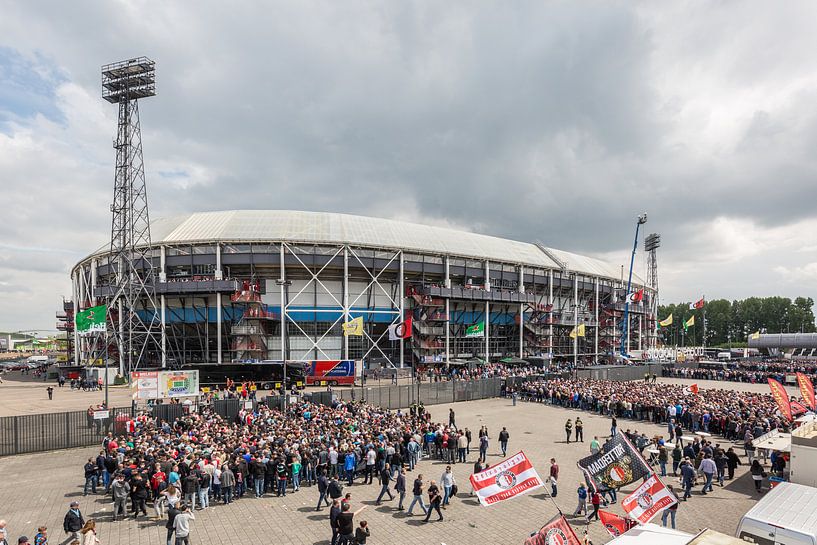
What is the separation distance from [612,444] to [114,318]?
6344 centimetres

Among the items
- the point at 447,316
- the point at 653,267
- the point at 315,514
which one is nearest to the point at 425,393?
the point at 315,514

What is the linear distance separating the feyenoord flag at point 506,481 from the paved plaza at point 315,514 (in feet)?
6.69

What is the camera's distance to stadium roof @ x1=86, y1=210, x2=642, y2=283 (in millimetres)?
57469

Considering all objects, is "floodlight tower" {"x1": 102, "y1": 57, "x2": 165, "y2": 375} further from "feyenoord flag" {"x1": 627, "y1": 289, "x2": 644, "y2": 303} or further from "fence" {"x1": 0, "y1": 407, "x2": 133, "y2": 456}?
"feyenoord flag" {"x1": 627, "y1": 289, "x2": 644, "y2": 303}

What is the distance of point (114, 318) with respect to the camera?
5934 centimetres

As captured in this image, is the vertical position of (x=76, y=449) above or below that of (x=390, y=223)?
below

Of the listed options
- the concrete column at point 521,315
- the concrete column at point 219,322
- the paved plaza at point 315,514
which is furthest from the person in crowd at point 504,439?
the concrete column at point 521,315

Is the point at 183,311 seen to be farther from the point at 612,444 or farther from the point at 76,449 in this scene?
the point at 612,444

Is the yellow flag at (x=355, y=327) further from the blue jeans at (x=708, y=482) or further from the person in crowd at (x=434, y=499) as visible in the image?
the blue jeans at (x=708, y=482)

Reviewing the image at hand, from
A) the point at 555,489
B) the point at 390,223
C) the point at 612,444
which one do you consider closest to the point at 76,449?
the point at 555,489

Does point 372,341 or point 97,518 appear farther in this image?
point 372,341

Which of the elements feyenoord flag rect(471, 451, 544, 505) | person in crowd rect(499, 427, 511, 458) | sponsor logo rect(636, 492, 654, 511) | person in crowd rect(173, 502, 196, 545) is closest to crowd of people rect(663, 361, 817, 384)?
person in crowd rect(499, 427, 511, 458)

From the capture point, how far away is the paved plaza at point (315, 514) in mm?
Result: 13031

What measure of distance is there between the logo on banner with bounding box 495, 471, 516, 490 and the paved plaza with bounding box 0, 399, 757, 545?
2.09m
